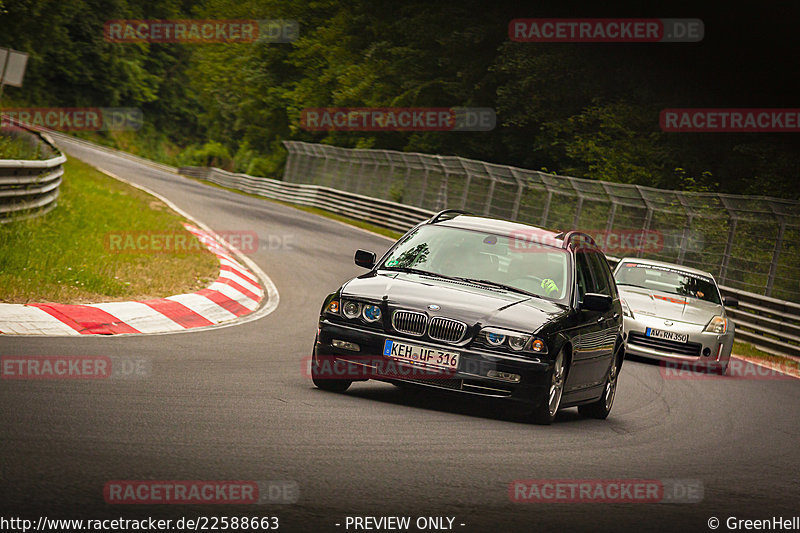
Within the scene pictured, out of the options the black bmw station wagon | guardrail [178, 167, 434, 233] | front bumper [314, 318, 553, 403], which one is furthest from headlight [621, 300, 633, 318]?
guardrail [178, 167, 434, 233]

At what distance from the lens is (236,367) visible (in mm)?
9188

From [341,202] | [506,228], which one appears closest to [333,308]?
[506,228]

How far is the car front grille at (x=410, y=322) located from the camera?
8.02 metres

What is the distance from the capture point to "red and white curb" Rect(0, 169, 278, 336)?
32.3 feet

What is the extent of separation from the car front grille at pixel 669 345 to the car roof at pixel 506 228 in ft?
18.5

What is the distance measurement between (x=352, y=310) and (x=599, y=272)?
9.44 ft

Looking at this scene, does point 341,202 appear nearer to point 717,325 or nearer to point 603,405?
point 717,325

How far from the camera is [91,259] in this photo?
13.8 metres

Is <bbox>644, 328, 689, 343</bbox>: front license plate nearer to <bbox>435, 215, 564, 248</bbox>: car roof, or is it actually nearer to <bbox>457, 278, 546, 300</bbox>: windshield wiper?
<bbox>435, 215, 564, 248</bbox>: car roof

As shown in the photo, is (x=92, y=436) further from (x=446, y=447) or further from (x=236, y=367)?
(x=236, y=367)

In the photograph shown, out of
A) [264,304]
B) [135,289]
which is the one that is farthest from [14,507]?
[264,304]

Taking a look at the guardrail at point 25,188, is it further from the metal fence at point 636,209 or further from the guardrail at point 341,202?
the guardrail at point 341,202

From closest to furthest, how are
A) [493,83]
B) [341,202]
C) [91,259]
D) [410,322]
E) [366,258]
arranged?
[410,322] < [366,258] < [91,259] < [341,202] < [493,83]

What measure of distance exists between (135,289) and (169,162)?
87.9 m
